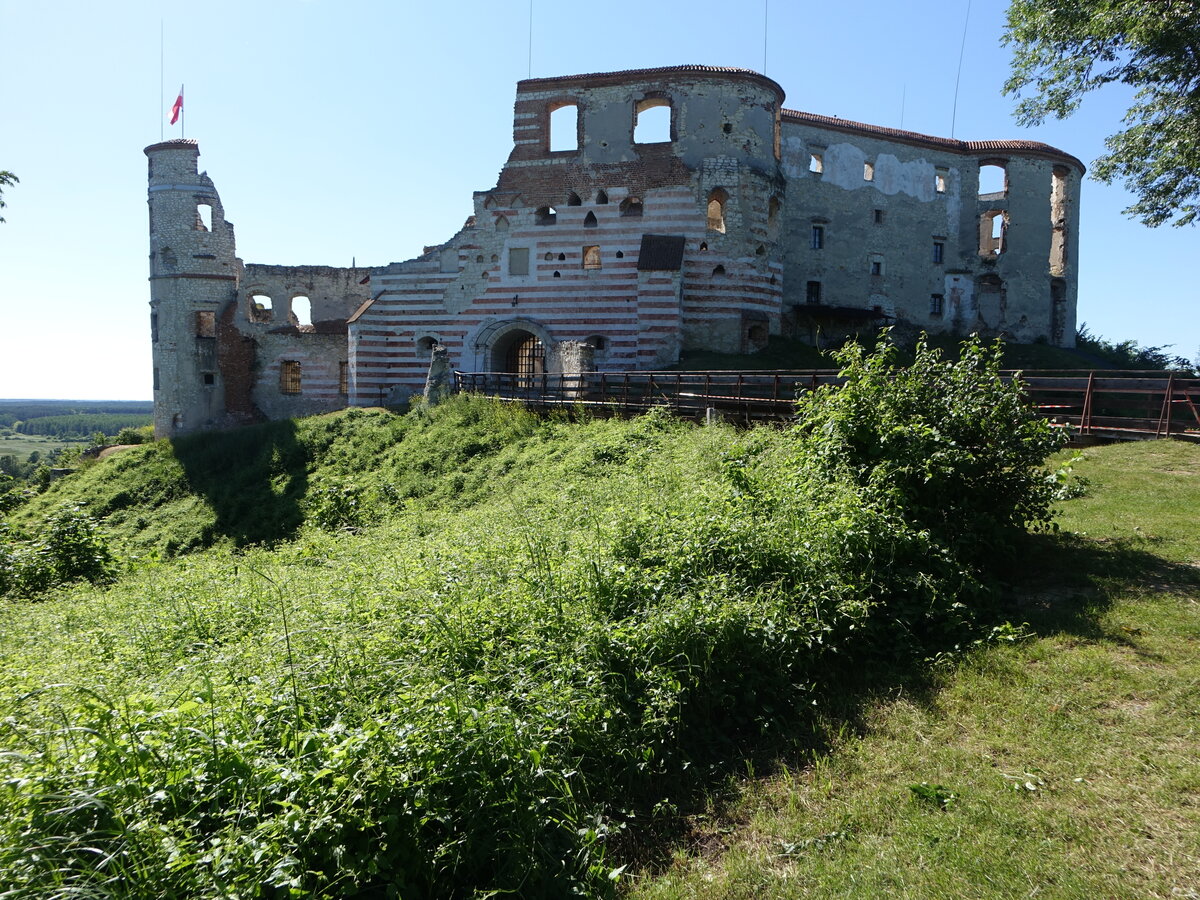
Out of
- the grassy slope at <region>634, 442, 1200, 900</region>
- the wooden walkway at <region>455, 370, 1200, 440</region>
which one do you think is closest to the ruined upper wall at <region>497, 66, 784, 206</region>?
the wooden walkway at <region>455, 370, 1200, 440</region>

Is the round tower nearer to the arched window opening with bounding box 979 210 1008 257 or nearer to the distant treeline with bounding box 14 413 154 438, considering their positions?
the arched window opening with bounding box 979 210 1008 257

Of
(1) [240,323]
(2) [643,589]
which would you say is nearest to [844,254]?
(1) [240,323]

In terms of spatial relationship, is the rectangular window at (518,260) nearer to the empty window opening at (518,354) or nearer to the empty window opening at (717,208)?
the empty window opening at (518,354)

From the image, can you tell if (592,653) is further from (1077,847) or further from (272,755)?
(1077,847)

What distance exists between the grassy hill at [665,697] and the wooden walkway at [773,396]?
241 cm

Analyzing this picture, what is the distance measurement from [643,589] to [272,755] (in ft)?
10.6

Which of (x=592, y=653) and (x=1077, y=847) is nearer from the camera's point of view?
(x=1077, y=847)

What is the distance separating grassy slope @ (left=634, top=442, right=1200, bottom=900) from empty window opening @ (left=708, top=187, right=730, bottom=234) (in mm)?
20339

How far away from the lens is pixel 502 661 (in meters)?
5.50

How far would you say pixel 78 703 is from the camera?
186 inches

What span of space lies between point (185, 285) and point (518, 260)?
39.1 ft

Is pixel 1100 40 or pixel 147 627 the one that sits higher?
pixel 1100 40

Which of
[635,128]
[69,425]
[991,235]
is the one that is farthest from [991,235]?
[69,425]

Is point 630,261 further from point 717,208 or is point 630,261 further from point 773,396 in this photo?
point 773,396
